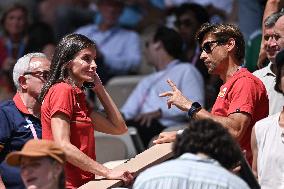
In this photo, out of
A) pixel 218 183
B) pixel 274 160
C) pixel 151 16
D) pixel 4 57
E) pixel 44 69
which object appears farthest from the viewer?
pixel 151 16

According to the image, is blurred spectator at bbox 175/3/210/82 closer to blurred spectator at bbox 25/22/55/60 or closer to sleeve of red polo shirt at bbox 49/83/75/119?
blurred spectator at bbox 25/22/55/60

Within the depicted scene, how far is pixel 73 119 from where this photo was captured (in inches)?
344

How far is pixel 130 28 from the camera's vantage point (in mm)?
16359

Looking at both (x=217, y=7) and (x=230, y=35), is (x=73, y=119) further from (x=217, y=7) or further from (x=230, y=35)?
(x=217, y=7)

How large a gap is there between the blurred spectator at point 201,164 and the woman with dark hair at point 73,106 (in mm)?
1589

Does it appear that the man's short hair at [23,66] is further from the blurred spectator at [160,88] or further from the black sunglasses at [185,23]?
the black sunglasses at [185,23]

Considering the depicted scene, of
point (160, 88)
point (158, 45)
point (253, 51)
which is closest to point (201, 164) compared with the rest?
point (253, 51)

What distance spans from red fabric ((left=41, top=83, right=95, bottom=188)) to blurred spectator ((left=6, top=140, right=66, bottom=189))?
1429 millimetres

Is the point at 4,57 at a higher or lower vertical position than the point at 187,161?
lower

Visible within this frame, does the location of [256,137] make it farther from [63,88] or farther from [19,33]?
[19,33]

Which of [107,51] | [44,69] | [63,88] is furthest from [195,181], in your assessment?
[107,51]

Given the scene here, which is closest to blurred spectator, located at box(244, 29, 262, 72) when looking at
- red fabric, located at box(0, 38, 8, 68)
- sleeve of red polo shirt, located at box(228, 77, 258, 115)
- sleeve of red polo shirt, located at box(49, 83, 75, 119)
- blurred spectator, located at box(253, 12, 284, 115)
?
blurred spectator, located at box(253, 12, 284, 115)

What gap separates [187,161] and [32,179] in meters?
0.93

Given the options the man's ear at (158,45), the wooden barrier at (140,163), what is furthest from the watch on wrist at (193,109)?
the man's ear at (158,45)
